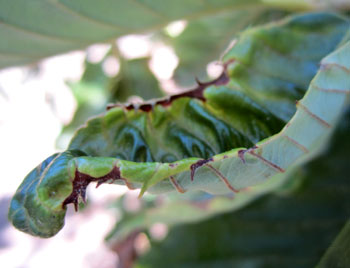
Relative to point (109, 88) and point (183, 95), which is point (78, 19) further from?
point (109, 88)

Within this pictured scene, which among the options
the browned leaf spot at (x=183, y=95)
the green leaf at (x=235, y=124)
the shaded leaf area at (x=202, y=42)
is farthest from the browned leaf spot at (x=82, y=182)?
the shaded leaf area at (x=202, y=42)

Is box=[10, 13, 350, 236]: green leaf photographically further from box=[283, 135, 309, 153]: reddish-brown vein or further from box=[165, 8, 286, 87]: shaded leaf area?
box=[165, 8, 286, 87]: shaded leaf area

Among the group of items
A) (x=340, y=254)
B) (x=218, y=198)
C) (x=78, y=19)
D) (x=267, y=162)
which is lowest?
(x=218, y=198)

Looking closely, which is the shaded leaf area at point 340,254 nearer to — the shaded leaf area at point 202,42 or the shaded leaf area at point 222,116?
the shaded leaf area at point 222,116

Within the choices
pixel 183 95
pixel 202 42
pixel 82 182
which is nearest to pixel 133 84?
pixel 202 42

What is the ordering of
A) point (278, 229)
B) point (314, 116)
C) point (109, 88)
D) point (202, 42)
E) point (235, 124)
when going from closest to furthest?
point (314, 116), point (235, 124), point (278, 229), point (202, 42), point (109, 88)

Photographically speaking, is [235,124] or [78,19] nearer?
[235,124]
